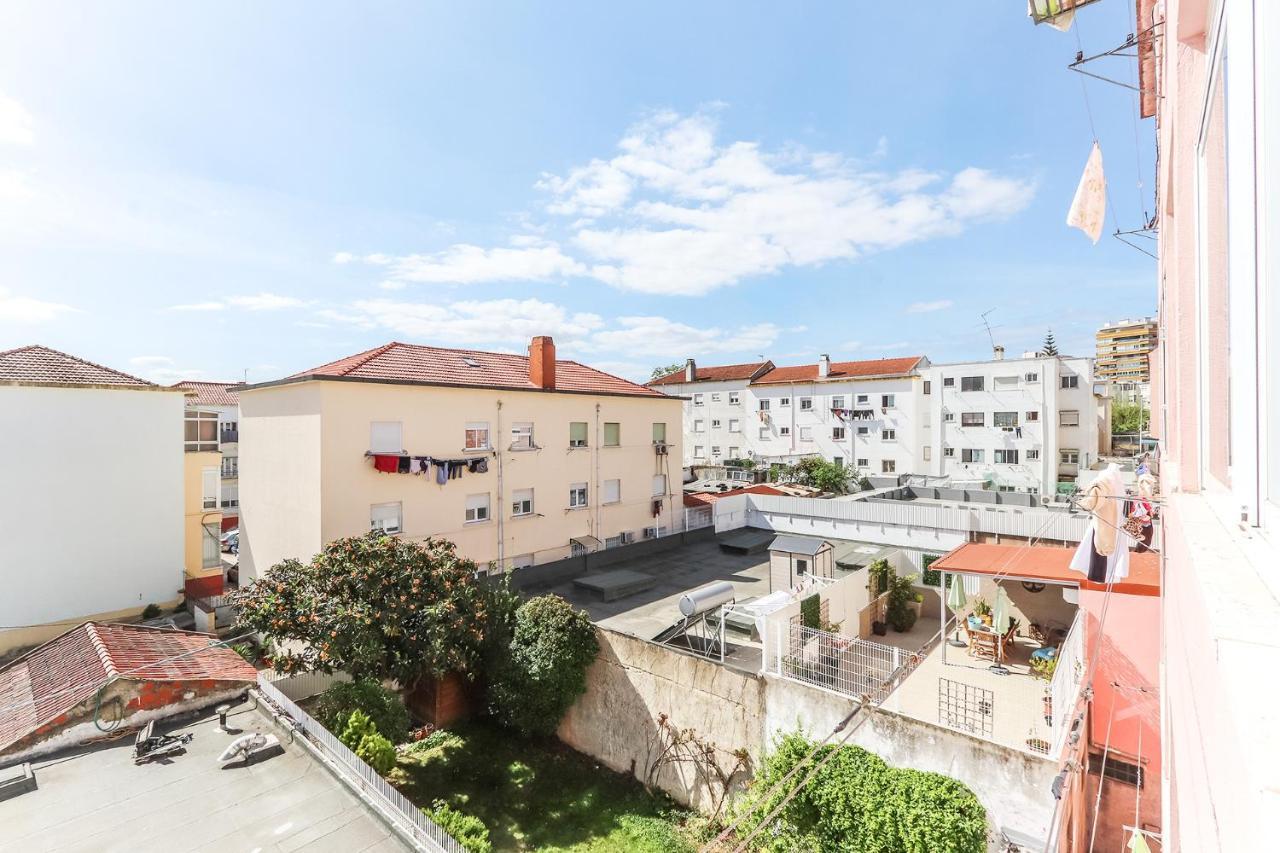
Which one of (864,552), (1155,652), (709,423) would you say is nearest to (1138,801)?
(1155,652)

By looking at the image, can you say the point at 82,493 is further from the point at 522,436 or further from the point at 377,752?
the point at 377,752

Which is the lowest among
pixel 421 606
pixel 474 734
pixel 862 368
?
pixel 474 734

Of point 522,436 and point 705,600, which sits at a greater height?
point 522,436

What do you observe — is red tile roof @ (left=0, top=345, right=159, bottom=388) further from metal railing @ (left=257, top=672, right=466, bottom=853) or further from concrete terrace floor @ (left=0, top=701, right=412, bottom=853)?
metal railing @ (left=257, top=672, right=466, bottom=853)

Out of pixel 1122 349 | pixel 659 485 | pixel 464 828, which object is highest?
pixel 1122 349

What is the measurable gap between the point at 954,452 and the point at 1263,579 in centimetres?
4652

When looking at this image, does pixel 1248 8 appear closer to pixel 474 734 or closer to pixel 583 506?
pixel 474 734

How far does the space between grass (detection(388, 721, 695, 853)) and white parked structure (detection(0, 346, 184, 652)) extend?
1359 centimetres

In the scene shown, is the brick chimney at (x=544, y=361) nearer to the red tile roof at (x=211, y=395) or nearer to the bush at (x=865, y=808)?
the bush at (x=865, y=808)

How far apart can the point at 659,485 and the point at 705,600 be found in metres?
14.2

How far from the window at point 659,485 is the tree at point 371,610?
1568 cm

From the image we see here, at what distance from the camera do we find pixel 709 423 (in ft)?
180

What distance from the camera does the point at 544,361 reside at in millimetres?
25219

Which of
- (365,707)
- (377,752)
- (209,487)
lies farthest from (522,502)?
(209,487)
